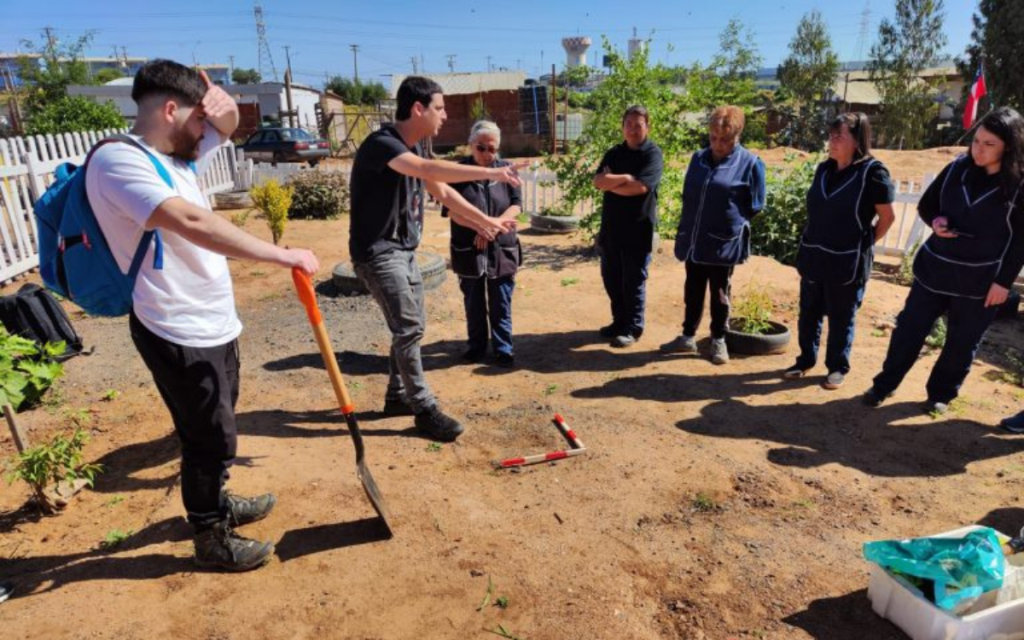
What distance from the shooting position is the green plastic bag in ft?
7.36

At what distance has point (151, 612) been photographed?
96.7 inches

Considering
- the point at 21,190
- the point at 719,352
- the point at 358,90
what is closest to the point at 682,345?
the point at 719,352

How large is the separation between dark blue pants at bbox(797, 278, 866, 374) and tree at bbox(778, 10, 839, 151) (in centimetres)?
2881

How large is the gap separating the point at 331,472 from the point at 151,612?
1172mm

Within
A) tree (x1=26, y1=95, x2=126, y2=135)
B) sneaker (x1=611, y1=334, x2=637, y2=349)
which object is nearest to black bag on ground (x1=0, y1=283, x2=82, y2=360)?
sneaker (x1=611, y1=334, x2=637, y2=349)

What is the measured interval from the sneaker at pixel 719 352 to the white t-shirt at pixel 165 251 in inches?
148

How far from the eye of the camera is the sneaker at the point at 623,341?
18.0 feet

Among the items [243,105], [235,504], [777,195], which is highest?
[243,105]

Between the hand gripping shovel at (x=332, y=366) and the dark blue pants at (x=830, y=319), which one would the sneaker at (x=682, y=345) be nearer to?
the dark blue pants at (x=830, y=319)

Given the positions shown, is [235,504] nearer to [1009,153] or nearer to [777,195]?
[1009,153]

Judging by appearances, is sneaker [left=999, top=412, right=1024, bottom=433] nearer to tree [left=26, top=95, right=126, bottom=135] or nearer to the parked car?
tree [left=26, top=95, right=126, bottom=135]

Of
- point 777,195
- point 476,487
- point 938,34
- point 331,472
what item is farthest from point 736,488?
point 938,34

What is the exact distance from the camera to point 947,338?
13.6ft

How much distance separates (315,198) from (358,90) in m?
45.6
